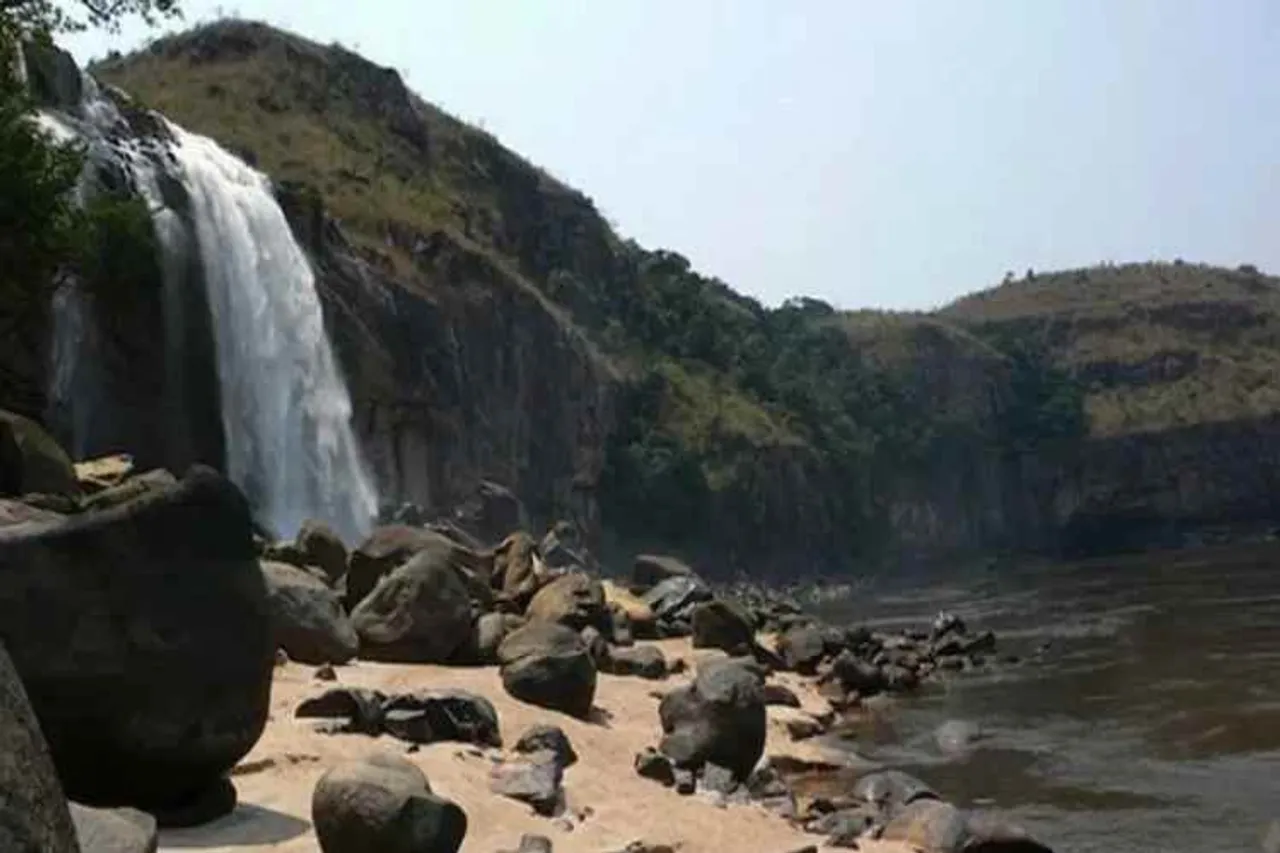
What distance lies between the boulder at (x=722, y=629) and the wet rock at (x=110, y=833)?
2197 cm

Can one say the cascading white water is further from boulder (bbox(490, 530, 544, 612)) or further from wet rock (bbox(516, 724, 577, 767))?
wet rock (bbox(516, 724, 577, 767))

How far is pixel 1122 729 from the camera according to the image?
2114cm

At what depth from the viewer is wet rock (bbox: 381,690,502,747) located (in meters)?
13.7

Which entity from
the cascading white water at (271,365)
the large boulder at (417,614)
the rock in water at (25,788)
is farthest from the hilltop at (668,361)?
the rock in water at (25,788)

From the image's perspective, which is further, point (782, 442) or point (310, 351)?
point (782, 442)

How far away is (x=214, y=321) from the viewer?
44.0 meters

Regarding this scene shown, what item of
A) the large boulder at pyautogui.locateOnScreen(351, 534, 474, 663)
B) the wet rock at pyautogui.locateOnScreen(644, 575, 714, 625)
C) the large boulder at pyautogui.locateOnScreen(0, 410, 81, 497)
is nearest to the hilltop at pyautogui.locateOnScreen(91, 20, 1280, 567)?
the wet rock at pyautogui.locateOnScreen(644, 575, 714, 625)

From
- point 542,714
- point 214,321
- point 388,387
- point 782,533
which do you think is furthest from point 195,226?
point 782,533

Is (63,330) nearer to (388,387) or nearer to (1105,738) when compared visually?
(388,387)

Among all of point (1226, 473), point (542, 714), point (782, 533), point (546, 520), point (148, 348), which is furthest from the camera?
point (1226, 473)

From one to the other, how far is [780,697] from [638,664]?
2.63 metres

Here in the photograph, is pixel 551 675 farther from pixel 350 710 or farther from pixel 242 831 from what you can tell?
pixel 242 831

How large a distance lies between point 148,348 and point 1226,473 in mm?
99268

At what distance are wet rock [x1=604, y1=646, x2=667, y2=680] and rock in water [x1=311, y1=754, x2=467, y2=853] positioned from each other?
13862mm
